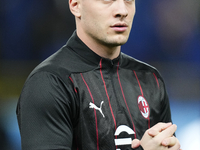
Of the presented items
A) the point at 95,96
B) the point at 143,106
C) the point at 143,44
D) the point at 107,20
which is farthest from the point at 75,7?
the point at 143,44

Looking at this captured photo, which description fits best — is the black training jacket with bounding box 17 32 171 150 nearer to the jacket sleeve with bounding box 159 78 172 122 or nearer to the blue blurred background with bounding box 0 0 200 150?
the jacket sleeve with bounding box 159 78 172 122

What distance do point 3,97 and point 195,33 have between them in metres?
2.43

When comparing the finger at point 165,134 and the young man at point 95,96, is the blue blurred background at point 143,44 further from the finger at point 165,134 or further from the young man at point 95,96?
the finger at point 165,134

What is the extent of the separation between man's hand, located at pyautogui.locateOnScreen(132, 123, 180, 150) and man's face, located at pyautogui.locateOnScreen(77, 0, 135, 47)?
42 centimetres

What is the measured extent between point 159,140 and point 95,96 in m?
0.33

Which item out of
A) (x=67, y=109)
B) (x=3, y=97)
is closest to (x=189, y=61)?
(x=3, y=97)

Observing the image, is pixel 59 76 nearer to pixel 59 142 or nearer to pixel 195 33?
pixel 59 142

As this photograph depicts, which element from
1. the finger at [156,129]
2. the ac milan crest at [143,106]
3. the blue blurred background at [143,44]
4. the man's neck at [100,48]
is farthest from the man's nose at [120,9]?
the blue blurred background at [143,44]

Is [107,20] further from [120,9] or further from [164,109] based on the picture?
[164,109]

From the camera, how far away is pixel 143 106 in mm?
1532

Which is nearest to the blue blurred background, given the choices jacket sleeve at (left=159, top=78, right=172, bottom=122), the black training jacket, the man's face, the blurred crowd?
the blurred crowd

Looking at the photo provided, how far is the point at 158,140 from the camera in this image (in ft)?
4.33

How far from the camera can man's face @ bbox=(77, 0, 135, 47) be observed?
144cm

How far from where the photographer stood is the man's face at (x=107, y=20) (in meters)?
1.44
